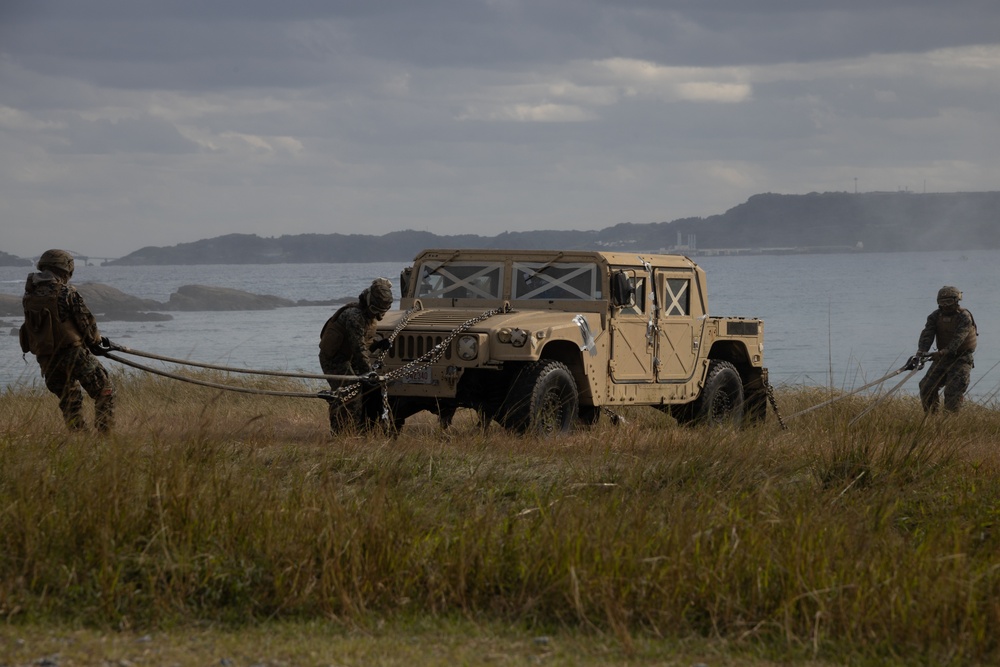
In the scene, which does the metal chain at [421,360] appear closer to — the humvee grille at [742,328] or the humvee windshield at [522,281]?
the humvee windshield at [522,281]

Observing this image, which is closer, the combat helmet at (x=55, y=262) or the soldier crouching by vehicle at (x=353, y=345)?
the combat helmet at (x=55, y=262)

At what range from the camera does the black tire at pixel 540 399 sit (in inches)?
395

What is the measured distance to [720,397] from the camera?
13.0 metres

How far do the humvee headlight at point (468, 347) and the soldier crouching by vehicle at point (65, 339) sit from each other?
2621mm

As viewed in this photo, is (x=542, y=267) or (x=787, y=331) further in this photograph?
(x=787, y=331)

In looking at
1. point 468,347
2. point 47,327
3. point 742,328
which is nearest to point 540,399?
point 468,347

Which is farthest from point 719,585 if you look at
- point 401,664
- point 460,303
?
point 460,303

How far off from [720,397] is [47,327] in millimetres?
6692

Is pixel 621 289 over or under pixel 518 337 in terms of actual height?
over

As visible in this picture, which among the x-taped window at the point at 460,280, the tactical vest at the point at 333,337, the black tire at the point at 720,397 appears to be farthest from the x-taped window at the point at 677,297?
the tactical vest at the point at 333,337

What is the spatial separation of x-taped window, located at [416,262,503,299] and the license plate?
4.28ft

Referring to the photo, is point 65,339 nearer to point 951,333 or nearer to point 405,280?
point 405,280

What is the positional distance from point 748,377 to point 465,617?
27.5 ft

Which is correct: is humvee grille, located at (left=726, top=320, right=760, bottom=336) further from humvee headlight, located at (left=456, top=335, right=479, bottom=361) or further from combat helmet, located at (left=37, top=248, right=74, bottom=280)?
combat helmet, located at (left=37, top=248, right=74, bottom=280)
